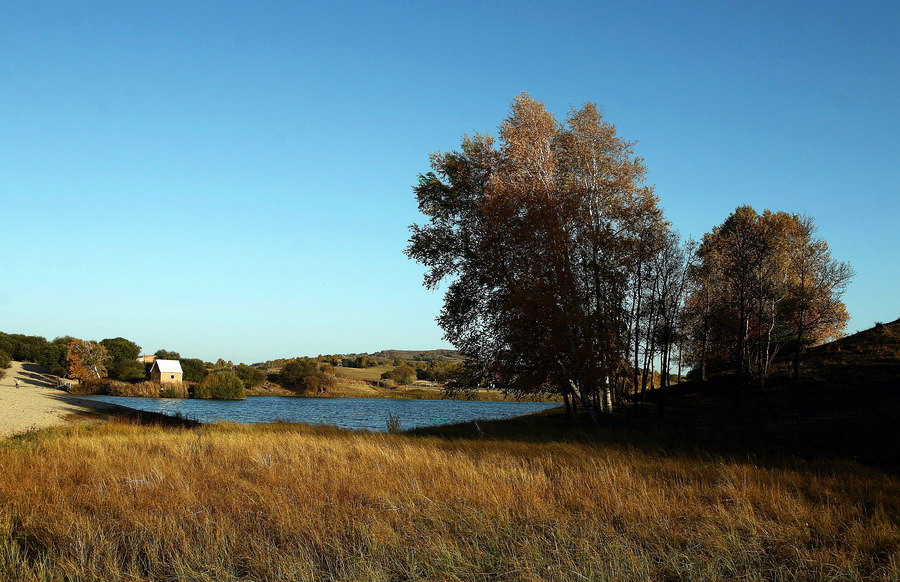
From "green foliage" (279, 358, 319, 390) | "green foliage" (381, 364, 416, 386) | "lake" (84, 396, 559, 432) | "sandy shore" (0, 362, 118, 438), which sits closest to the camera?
"sandy shore" (0, 362, 118, 438)

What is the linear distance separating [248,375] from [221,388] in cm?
2510

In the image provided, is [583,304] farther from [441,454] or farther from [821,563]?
[821,563]

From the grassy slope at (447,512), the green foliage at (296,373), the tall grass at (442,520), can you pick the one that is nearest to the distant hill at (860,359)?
the grassy slope at (447,512)

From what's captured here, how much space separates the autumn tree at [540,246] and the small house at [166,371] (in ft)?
242

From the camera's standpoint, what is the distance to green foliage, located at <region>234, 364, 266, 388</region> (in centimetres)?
10126

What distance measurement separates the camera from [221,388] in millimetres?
76938

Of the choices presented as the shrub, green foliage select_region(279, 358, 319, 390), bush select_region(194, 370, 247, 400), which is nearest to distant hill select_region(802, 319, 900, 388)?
bush select_region(194, 370, 247, 400)

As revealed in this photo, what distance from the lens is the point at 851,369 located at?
33219mm

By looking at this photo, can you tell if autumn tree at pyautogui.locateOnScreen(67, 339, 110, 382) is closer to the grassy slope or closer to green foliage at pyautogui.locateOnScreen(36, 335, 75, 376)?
green foliage at pyautogui.locateOnScreen(36, 335, 75, 376)

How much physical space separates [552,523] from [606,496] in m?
1.67

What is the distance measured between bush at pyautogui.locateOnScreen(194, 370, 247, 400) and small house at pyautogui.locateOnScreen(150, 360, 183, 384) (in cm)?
1055

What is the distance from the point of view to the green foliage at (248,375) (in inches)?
3987

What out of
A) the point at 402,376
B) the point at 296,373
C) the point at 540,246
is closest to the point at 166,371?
the point at 296,373

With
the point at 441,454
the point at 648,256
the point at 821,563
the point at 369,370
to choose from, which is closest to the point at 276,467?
the point at 441,454
